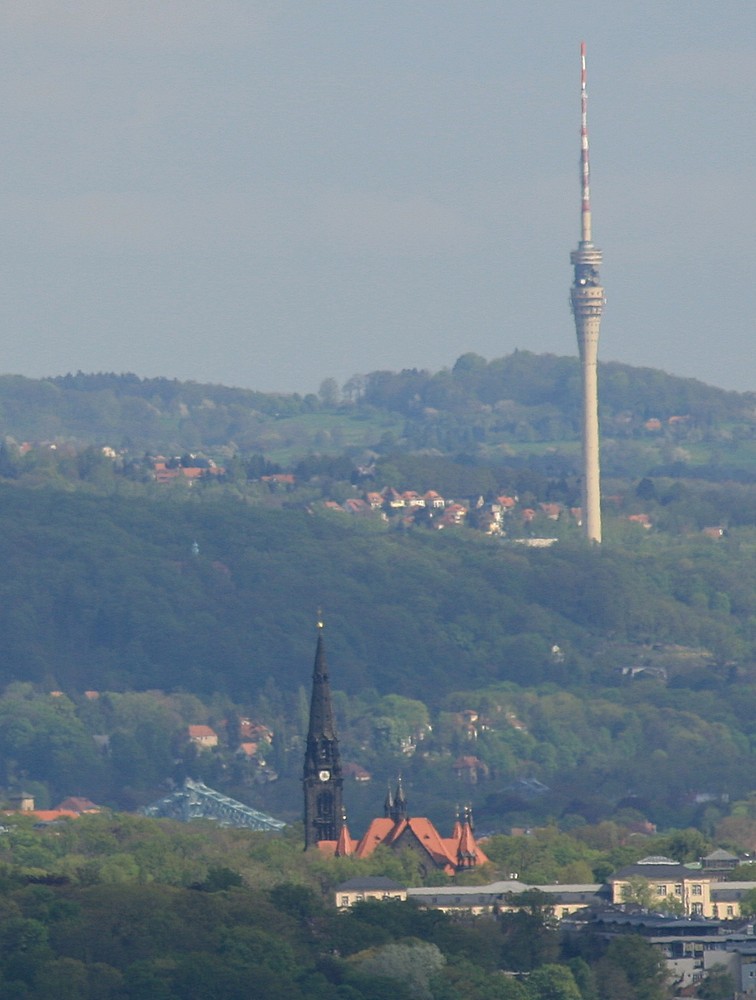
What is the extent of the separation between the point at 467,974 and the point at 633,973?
5.28 m

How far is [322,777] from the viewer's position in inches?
6462

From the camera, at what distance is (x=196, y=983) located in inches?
4670

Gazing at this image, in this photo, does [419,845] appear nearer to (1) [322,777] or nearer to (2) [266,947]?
(1) [322,777]

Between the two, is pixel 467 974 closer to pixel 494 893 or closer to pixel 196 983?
pixel 196 983

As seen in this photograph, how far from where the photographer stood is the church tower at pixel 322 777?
161625mm

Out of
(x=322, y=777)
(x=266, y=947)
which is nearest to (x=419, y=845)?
(x=322, y=777)

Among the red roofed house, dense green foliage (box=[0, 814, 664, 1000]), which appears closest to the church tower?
the red roofed house

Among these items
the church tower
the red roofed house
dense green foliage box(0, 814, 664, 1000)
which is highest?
the church tower

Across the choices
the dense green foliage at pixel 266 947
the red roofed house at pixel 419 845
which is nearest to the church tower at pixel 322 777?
the red roofed house at pixel 419 845

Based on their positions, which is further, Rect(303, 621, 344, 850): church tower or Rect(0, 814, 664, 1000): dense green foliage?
Rect(303, 621, 344, 850): church tower

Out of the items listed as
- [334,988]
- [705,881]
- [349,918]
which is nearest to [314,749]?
[705,881]

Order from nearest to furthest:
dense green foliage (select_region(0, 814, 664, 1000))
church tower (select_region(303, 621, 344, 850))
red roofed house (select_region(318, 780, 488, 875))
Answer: dense green foliage (select_region(0, 814, 664, 1000)) < red roofed house (select_region(318, 780, 488, 875)) < church tower (select_region(303, 621, 344, 850))

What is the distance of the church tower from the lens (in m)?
162

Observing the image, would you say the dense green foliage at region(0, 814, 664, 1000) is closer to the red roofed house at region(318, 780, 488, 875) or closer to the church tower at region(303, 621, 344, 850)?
the red roofed house at region(318, 780, 488, 875)
